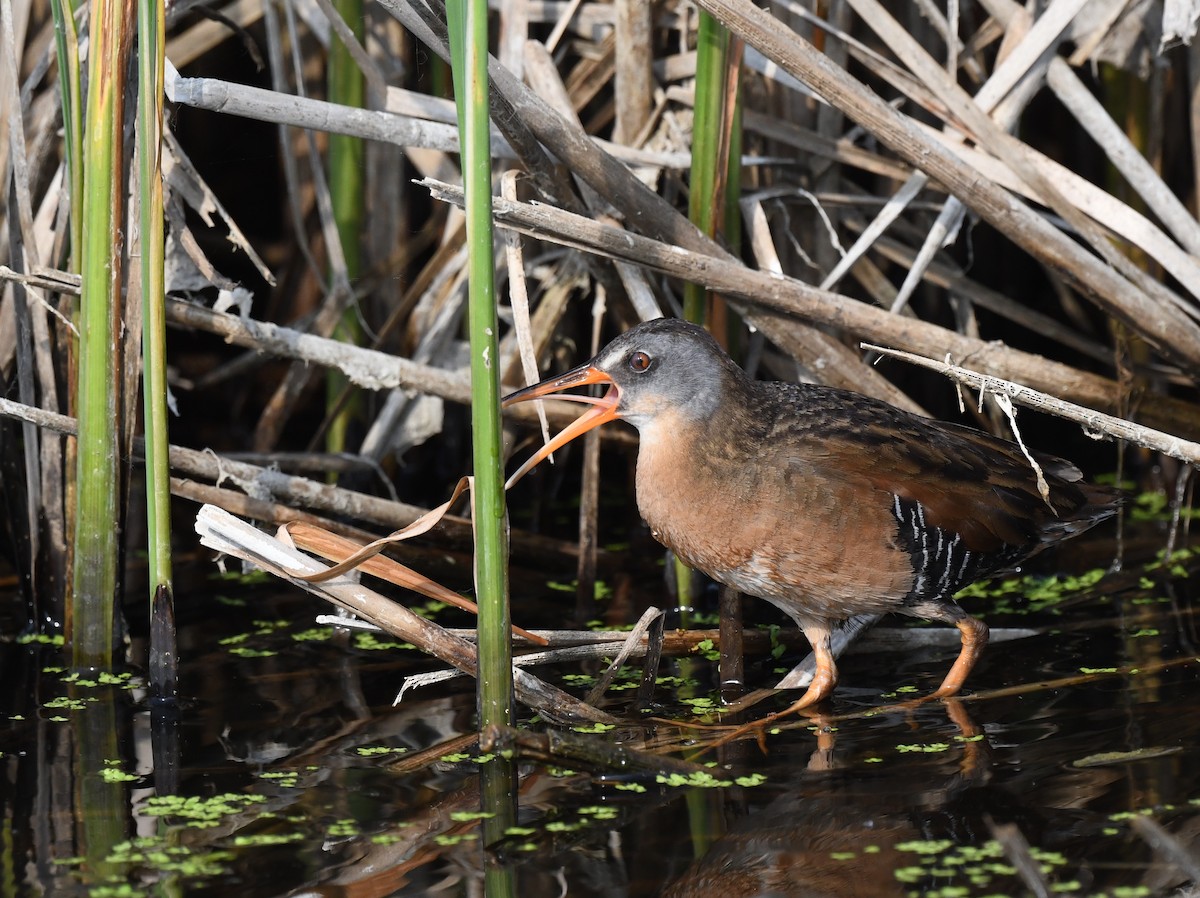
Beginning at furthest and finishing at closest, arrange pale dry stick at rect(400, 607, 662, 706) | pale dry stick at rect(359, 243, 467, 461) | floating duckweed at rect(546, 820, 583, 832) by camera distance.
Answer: pale dry stick at rect(359, 243, 467, 461), pale dry stick at rect(400, 607, 662, 706), floating duckweed at rect(546, 820, 583, 832)

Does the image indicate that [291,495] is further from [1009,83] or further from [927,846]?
[1009,83]

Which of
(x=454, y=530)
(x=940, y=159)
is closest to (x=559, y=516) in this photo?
(x=454, y=530)

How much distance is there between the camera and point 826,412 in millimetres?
3207

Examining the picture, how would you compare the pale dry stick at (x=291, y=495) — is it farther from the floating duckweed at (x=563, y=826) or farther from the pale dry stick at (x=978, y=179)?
the floating duckweed at (x=563, y=826)

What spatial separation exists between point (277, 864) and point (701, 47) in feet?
6.72

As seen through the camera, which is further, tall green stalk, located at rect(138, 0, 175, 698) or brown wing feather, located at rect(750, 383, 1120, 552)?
brown wing feather, located at rect(750, 383, 1120, 552)

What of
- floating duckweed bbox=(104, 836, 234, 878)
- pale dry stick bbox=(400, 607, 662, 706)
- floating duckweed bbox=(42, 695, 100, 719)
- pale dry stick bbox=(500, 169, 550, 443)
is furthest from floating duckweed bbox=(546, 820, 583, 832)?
floating duckweed bbox=(42, 695, 100, 719)

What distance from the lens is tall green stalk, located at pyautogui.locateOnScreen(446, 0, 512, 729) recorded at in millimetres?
2258

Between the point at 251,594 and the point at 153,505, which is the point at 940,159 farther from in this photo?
the point at 251,594

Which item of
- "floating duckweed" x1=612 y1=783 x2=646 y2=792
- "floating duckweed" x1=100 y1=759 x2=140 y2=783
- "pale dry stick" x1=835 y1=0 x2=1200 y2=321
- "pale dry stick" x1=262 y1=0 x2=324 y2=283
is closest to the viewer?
"floating duckweed" x1=612 y1=783 x2=646 y2=792

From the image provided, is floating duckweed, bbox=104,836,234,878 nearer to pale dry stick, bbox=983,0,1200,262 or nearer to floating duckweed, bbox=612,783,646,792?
floating duckweed, bbox=612,783,646,792

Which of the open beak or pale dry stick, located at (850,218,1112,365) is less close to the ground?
pale dry stick, located at (850,218,1112,365)

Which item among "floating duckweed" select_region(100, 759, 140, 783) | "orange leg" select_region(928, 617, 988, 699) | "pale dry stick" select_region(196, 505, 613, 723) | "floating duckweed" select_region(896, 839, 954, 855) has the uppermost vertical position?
"pale dry stick" select_region(196, 505, 613, 723)

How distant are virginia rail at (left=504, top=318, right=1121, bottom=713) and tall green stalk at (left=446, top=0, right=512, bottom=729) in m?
0.53
